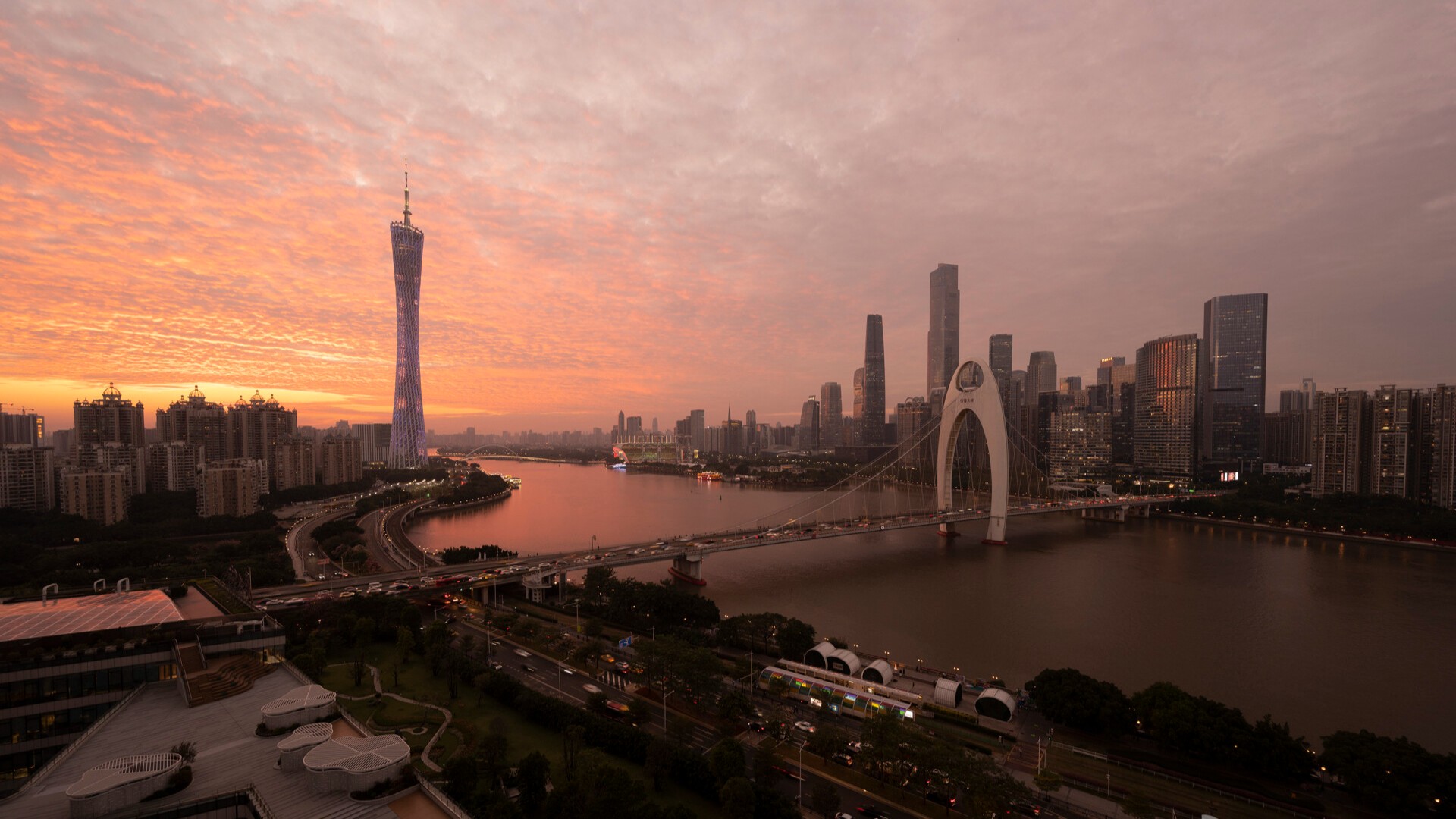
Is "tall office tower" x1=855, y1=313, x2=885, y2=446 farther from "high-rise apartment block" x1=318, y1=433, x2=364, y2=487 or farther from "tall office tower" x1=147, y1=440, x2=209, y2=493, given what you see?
"tall office tower" x1=147, y1=440, x2=209, y2=493

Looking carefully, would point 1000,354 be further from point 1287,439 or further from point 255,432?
point 255,432

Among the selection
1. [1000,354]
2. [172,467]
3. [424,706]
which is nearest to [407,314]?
[172,467]

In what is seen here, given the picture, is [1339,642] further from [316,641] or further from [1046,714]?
[316,641]

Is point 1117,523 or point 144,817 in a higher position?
point 144,817

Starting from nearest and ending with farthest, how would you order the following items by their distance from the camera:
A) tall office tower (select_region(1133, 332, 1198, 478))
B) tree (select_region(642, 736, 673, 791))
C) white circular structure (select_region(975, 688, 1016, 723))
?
tree (select_region(642, 736, 673, 791)) → white circular structure (select_region(975, 688, 1016, 723)) → tall office tower (select_region(1133, 332, 1198, 478))

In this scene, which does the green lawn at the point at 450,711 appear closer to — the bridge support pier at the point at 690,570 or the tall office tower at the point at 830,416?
the bridge support pier at the point at 690,570

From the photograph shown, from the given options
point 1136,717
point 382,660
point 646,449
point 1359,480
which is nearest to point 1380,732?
point 1136,717

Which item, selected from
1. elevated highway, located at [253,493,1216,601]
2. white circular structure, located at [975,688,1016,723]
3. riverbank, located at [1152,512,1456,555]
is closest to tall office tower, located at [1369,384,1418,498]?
riverbank, located at [1152,512,1456,555]
